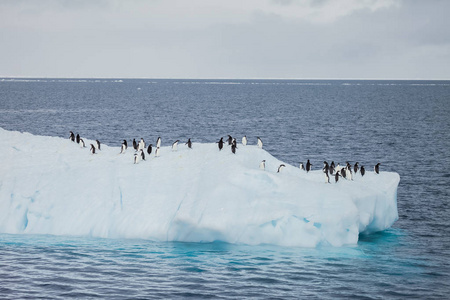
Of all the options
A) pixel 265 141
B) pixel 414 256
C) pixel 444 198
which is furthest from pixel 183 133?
pixel 414 256

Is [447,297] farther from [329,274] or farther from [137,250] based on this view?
[137,250]

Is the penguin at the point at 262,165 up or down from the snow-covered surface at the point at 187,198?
up

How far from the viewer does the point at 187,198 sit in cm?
3072

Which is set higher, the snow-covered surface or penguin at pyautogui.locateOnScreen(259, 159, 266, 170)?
penguin at pyautogui.locateOnScreen(259, 159, 266, 170)

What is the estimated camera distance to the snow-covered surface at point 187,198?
29.5 m

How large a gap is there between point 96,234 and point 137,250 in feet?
10.8

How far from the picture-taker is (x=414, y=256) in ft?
97.8

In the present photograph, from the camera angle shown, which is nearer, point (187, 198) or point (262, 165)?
point (187, 198)

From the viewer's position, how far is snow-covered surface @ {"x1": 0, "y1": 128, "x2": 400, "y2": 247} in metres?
29.5

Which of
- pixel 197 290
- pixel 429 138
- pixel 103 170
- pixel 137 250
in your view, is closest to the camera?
pixel 197 290

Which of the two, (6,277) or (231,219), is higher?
(231,219)

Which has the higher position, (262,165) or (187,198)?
(262,165)

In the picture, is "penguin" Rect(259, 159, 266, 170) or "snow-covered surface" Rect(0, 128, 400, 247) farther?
"penguin" Rect(259, 159, 266, 170)

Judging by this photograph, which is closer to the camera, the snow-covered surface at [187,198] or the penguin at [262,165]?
the snow-covered surface at [187,198]
